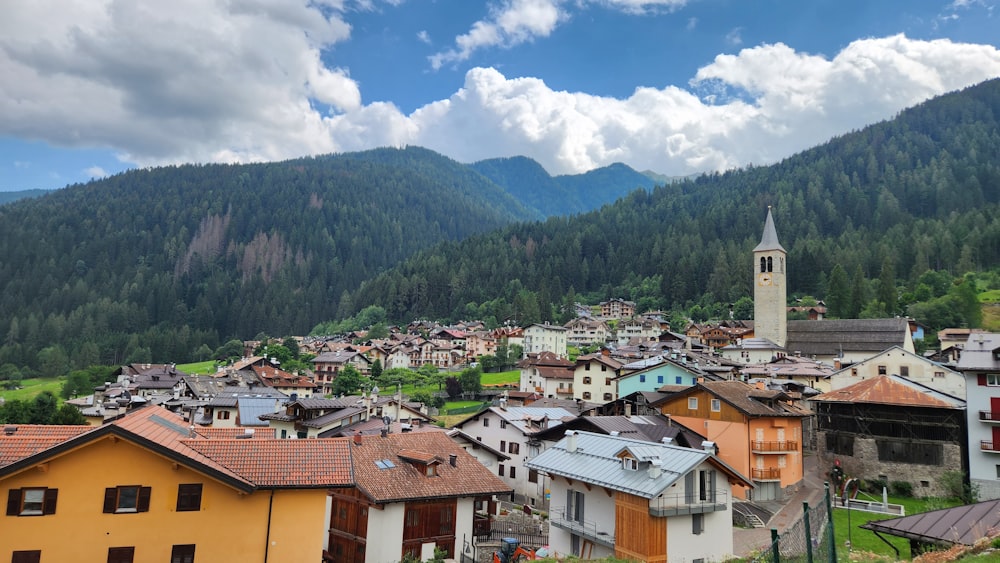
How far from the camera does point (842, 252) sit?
13725 centimetres

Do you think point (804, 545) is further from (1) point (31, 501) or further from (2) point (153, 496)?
(1) point (31, 501)

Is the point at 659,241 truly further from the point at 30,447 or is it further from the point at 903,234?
the point at 30,447

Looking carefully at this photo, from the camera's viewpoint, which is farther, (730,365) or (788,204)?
(788,204)

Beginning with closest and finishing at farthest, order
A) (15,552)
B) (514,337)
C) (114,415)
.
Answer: (15,552) < (114,415) < (514,337)

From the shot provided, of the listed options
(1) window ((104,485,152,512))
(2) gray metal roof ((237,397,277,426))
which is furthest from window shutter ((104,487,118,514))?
(2) gray metal roof ((237,397,277,426))

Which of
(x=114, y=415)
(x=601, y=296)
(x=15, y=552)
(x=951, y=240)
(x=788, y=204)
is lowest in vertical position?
(x=114, y=415)

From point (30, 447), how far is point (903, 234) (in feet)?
548

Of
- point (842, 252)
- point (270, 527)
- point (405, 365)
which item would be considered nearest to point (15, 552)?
point (270, 527)

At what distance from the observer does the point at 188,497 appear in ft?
54.3

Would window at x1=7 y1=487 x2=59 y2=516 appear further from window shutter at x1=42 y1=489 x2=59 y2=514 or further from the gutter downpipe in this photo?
the gutter downpipe

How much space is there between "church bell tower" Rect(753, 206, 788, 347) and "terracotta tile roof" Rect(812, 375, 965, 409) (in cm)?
5060

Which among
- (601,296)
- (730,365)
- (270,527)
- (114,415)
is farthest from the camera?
(601,296)

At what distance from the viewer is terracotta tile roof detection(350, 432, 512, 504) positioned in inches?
1159

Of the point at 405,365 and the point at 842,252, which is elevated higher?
the point at 842,252
